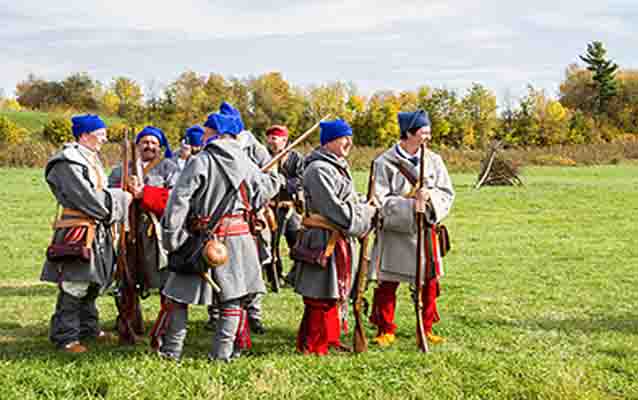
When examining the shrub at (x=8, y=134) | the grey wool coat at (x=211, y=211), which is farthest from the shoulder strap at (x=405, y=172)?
the shrub at (x=8, y=134)

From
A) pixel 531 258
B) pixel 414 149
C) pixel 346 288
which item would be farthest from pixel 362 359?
pixel 531 258

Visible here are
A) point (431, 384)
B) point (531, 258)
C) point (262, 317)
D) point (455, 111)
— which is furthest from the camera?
point (455, 111)

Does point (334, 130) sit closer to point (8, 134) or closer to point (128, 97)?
point (8, 134)

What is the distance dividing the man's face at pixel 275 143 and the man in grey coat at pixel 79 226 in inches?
116

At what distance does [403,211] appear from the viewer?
6.71 m

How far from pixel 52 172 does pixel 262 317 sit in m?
2.93

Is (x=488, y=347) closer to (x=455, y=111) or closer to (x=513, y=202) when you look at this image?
(x=513, y=202)

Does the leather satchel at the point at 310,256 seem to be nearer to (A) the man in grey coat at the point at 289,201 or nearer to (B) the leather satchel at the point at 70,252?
(B) the leather satchel at the point at 70,252

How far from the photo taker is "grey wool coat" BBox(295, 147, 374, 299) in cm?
612

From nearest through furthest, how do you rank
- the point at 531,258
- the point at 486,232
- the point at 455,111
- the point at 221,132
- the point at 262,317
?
the point at 221,132, the point at 262,317, the point at 531,258, the point at 486,232, the point at 455,111

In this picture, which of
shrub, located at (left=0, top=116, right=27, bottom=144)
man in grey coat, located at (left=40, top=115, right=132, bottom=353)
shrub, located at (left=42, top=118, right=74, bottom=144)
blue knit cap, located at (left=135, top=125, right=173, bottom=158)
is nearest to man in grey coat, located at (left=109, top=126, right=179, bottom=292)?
blue knit cap, located at (left=135, top=125, right=173, bottom=158)

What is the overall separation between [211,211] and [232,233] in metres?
0.27

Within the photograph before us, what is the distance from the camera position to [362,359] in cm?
602

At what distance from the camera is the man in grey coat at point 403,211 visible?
6.75 metres
